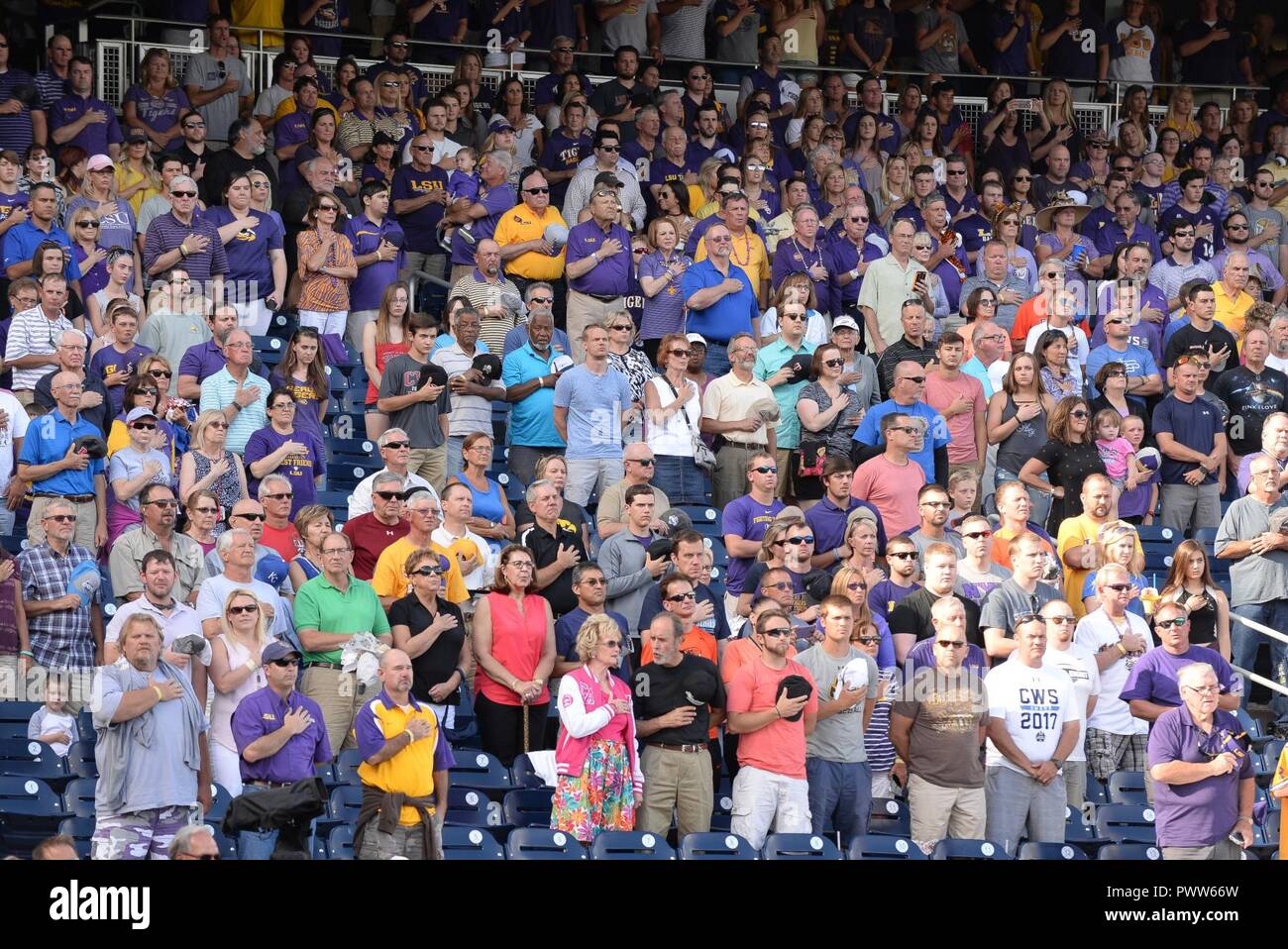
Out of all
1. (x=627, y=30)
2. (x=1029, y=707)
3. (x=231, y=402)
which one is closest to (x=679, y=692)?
(x=1029, y=707)

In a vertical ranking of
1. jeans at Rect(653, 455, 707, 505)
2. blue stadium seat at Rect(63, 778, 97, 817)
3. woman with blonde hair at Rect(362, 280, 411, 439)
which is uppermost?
woman with blonde hair at Rect(362, 280, 411, 439)

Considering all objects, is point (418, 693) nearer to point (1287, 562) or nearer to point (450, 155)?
point (1287, 562)

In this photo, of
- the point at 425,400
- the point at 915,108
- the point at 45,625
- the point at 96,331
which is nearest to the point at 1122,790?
the point at 425,400

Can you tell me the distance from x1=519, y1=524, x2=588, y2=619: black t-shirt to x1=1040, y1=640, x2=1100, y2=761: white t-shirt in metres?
2.44

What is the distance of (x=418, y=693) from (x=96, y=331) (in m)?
4.07

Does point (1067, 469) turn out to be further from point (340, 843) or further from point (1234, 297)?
point (340, 843)

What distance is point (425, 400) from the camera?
41.1 ft

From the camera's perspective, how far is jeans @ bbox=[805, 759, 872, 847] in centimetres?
1030

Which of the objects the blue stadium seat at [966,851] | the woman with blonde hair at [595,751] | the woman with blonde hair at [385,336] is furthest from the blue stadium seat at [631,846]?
the woman with blonde hair at [385,336]

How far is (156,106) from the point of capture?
15.9 metres

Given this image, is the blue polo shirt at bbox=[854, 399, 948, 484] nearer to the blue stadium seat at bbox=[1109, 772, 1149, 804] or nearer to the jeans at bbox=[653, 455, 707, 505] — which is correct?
the jeans at bbox=[653, 455, 707, 505]

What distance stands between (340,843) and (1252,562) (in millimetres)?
5946

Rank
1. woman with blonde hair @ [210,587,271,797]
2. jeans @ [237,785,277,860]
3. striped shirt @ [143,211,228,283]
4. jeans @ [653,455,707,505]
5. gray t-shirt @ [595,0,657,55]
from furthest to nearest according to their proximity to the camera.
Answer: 1. gray t-shirt @ [595,0,657,55]
2. striped shirt @ [143,211,228,283]
3. jeans @ [653,455,707,505]
4. woman with blonde hair @ [210,587,271,797]
5. jeans @ [237,785,277,860]

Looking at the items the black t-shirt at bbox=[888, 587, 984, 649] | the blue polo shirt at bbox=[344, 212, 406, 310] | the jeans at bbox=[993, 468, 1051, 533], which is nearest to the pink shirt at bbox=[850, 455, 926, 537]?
the jeans at bbox=[993, 468, 1051, 533]
